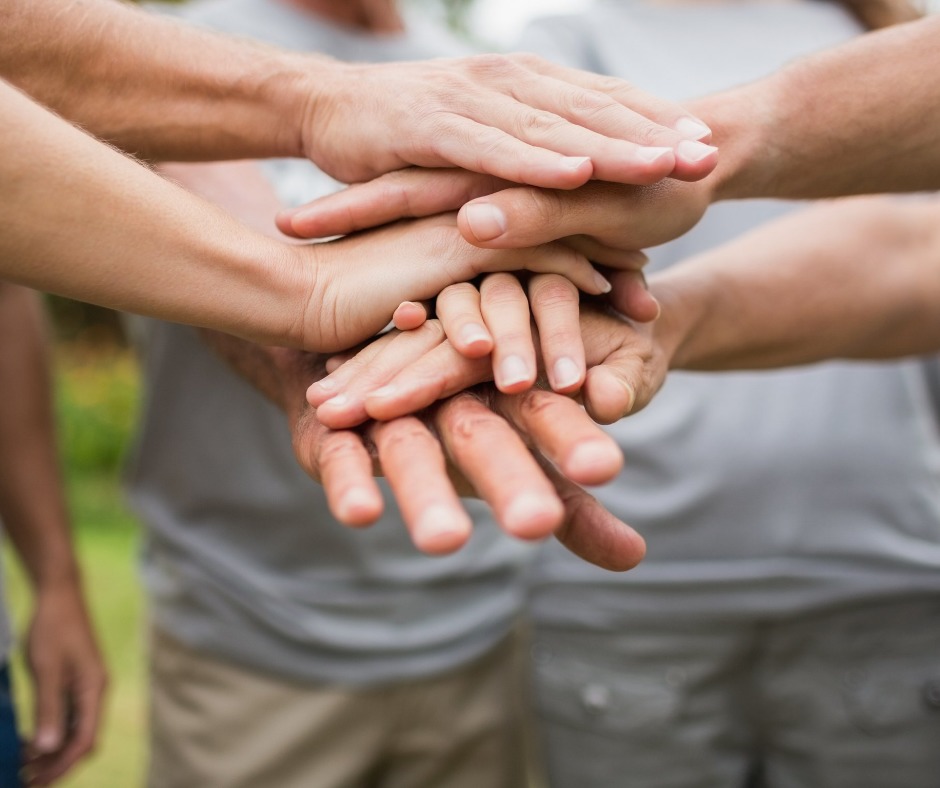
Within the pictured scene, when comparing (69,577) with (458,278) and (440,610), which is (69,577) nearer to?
(440,610)

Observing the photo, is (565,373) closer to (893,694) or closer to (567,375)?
(567,375)

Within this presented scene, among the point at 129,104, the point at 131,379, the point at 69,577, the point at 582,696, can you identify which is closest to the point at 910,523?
the point at 582,696

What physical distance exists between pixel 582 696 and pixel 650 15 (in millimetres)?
1371

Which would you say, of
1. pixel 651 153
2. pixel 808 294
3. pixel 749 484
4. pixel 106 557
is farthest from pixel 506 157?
pixel 106 557

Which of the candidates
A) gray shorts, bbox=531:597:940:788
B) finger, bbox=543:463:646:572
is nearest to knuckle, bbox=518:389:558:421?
finger, bbox=543:463:646:572

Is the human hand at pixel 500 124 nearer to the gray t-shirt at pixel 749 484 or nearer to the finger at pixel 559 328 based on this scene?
the finger at pixel 559 328

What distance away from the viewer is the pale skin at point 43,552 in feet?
5.92

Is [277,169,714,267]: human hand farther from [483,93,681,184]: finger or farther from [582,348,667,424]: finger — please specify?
[582,348,667,424]: finger

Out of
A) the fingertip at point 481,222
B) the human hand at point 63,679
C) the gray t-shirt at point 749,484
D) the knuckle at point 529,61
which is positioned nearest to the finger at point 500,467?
the fingertip at point 481,222

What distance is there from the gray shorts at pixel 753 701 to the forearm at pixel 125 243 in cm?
95

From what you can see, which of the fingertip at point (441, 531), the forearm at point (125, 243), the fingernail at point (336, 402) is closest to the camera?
the fingertip at point (441, 531)

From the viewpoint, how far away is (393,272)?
49.8 inches

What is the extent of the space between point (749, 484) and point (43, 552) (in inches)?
55.9

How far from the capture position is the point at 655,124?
1185 millimetres
